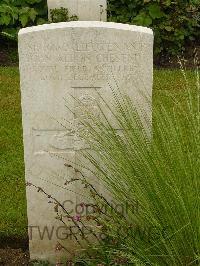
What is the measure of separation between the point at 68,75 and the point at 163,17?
14.5 feet

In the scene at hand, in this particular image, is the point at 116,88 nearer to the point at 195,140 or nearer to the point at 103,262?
the point at 195,140

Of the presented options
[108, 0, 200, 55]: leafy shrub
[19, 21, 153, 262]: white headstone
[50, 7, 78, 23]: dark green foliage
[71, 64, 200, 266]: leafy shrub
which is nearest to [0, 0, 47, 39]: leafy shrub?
[50, 7, 78, 23]: dark green foliage

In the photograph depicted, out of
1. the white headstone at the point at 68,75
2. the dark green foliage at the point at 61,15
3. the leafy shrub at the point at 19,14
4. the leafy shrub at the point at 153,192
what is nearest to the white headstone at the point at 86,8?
the dark green foliage at the point at 61,15

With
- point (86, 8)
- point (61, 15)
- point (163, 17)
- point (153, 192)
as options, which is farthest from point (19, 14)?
point (153, 192)

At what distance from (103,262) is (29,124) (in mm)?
791

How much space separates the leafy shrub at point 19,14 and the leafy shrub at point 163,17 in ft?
2.65

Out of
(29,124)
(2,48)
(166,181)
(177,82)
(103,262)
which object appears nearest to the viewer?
(166,181)

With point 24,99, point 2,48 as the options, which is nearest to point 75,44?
point 24,99

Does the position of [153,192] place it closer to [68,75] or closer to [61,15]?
[68,75]

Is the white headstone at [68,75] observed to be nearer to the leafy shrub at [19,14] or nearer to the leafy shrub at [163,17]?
the leafy shrub at [19,14]

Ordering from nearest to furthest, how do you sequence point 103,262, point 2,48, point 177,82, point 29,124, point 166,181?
point 166,181, point 103,262, point 29,124, point 177,82, point 2,48

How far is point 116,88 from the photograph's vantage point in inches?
135

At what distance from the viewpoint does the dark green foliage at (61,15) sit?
6.99 m

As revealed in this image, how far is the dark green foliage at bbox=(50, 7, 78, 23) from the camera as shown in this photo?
6.99 meters
